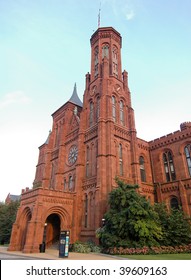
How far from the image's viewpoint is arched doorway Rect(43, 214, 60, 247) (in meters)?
27.5

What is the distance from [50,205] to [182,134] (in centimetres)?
2176

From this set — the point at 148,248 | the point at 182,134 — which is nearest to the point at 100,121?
the point at 182,134

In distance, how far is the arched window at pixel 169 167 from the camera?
3199 centimetres

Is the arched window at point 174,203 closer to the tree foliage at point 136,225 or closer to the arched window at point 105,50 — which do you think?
the tree foliage at point 136,225

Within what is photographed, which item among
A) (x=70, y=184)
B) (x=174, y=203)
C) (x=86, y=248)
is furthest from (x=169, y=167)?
(x=86, y=248)

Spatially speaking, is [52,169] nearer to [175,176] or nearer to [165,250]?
[175,176]

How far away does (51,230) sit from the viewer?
92.6 ft

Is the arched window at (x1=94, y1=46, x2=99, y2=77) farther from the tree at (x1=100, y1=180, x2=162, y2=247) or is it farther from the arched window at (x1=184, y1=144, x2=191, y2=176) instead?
the tree at (x1=100, y1=180, x2=162, y2=247)

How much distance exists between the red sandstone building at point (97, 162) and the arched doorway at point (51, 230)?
12 cm

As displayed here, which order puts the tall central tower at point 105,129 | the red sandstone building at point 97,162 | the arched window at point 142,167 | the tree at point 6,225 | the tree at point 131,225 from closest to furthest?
the tree at point 131,225 < the red sandstone building at point 97,162 < the tall central tower at point 105,129 < the arched window at point 142,167 < the tree at point 6,225

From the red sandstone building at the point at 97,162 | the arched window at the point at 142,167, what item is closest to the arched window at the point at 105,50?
the red sandstone building at the point at 97,162

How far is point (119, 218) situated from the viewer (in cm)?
1928

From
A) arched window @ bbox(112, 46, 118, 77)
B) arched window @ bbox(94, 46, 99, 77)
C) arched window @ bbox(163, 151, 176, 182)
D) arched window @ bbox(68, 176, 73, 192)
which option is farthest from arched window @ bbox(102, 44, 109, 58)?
arched window @ bbox(68, 176, 73, 192)

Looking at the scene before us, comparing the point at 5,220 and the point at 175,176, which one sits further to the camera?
the point at 5,220
